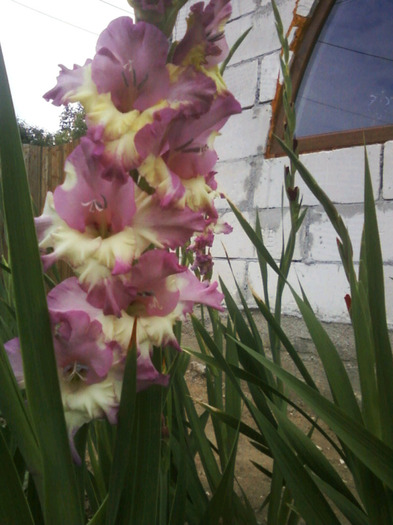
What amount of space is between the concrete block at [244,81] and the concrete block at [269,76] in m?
0.04

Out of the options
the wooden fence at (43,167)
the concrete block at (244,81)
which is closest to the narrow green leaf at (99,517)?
the concrete block at (244,81)

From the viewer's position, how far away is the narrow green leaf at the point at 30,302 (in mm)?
327

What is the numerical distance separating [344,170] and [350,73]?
492mm

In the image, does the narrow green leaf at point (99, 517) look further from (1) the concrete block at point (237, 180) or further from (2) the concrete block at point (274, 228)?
(1) the concrete block at point (237, 180)

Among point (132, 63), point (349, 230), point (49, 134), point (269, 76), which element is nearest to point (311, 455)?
point (132, 63)

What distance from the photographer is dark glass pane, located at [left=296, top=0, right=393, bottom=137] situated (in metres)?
2.03

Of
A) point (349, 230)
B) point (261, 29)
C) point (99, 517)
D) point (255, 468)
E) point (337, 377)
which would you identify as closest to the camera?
point (99, 517)

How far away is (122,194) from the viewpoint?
14.7 inches

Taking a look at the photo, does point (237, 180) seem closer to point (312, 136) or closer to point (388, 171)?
point (312, 136)

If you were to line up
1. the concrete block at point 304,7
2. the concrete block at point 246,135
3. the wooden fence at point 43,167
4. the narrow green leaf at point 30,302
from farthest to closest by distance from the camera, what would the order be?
the wooden fence at point 43,167
the concrete block at point 246,135
the concrete block at point 304,7
the narrow green leaf at point 30,302

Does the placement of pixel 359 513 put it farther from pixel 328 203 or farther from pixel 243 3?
pixel 243 3

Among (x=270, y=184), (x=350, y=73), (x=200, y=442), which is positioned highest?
(x=350, y=73)

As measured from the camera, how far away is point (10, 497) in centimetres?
37

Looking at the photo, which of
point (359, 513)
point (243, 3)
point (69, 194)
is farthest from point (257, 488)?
point (243, 3)
